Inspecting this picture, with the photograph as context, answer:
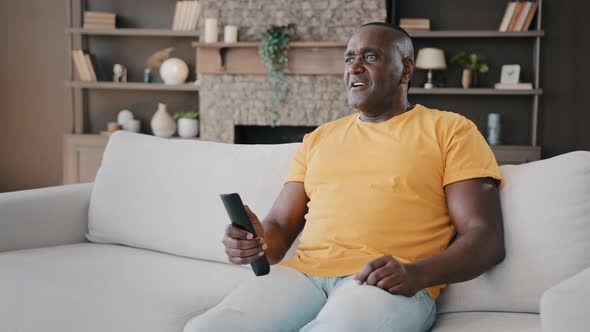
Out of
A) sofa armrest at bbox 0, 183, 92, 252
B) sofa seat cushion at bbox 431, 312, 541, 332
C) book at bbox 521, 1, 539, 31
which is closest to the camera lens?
sofa seat cushion at bbox 431, 312, 541, 332

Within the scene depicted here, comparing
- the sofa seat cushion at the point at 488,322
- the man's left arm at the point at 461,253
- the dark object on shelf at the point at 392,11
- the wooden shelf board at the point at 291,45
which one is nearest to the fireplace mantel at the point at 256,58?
the wooden shelf board at the point at 291,45

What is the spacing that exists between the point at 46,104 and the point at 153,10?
51.4 inches

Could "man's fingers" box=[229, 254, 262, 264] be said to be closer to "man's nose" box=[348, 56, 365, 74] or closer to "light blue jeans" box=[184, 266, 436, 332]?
"light blue jeans" box=[184, 266, 436, 332]

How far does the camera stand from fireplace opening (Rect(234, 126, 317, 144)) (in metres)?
5.78

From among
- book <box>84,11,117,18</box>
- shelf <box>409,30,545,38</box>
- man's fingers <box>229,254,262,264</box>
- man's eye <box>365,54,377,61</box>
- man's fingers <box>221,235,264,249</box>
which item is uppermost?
book <box>84,11,117,18</box>

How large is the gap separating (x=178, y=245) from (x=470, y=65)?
3804mm

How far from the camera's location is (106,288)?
180 centimetres

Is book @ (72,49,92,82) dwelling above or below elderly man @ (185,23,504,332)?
above

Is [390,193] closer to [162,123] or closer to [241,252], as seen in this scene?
[241,252]

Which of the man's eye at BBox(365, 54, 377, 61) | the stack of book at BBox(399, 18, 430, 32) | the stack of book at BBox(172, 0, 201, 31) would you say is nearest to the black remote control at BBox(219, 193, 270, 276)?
the man's eye at BBox(365, 54, 377, 61)

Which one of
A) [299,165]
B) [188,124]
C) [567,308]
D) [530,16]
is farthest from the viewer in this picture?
[188,124]

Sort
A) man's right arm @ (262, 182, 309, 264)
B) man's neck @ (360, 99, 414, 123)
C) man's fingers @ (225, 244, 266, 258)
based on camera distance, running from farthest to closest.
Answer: man's neck @ (360, 99, 414, 123) < man's right arm @ (262, 182, 309, 264) < man's fingers @ (225, 244, 266, 258)

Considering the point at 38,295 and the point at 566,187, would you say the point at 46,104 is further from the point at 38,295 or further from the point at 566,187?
the point at 566,187

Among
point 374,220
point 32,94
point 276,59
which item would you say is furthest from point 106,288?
point 32,94
